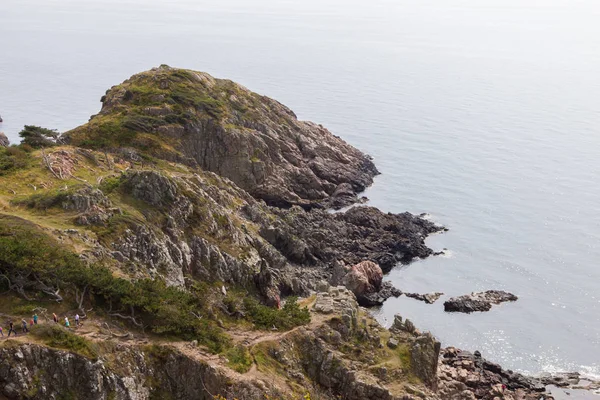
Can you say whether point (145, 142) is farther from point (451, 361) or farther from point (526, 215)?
point (526, 215)

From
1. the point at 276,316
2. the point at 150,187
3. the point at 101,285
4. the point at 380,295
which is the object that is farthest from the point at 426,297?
the point at 101,285

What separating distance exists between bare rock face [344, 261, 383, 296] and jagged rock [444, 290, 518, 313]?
381 inches

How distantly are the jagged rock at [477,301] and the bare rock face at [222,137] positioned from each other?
33570 millimetres

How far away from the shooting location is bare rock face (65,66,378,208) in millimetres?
103250

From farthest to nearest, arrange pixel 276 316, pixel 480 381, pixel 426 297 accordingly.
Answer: pixel 426 297 → pixel 480 381 → pixel 276 316

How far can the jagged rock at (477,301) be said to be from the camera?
8494 centimetres

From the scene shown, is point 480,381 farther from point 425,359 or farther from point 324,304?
point 324,304

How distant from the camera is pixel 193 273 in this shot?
68.1 metres

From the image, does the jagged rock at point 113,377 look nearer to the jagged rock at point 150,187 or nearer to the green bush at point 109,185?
the jagged rock at point 150,187

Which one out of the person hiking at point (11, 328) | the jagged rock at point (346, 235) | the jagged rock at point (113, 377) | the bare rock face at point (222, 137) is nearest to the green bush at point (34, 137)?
the bare rock face at point (222, 137)

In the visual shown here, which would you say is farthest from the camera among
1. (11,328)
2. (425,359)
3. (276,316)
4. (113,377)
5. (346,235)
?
(346,235)

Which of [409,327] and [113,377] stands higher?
[409,327]

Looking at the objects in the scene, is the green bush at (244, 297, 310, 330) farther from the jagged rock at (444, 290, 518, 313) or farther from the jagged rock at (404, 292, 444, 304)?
the jagged rock at (444, 290, 518, 313)

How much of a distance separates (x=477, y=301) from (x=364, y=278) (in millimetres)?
15635
